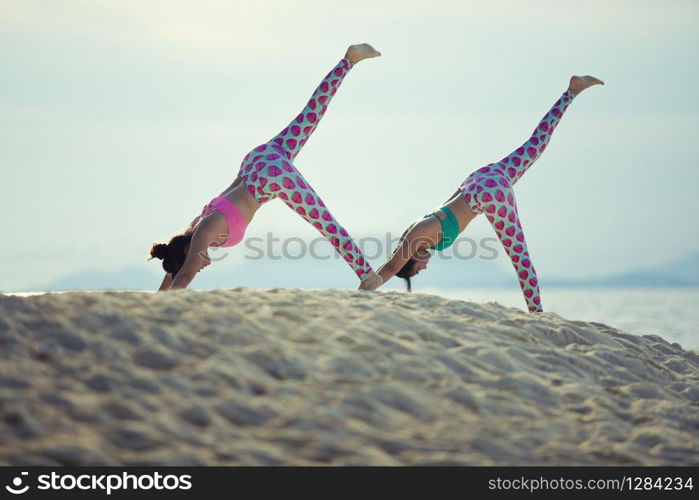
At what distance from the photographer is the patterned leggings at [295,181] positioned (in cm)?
695

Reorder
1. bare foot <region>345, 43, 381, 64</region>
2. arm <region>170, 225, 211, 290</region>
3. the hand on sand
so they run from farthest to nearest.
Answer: bare foot <region>345, 43, 381, 64</region> < the hand on sand < arm <region>170, 225, 211, 290</region>

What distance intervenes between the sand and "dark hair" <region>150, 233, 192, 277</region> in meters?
1.73

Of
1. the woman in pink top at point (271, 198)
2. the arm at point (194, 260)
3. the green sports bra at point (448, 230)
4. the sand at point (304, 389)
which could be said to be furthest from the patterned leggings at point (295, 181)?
the sand at point (304, 389)

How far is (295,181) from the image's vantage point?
6.97 metres

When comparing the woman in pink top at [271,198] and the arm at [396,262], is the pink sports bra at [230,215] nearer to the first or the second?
the woman in pink top at [271,198]

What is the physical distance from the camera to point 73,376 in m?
3.83

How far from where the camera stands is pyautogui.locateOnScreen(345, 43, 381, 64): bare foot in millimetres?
7254

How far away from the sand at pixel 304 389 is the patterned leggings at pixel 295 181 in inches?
69.9

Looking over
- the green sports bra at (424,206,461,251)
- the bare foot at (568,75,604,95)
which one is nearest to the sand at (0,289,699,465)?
the green sports bra at (424,206,461,251)

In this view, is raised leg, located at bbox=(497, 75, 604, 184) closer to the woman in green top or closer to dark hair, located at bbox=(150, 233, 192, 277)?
the woman in green top
